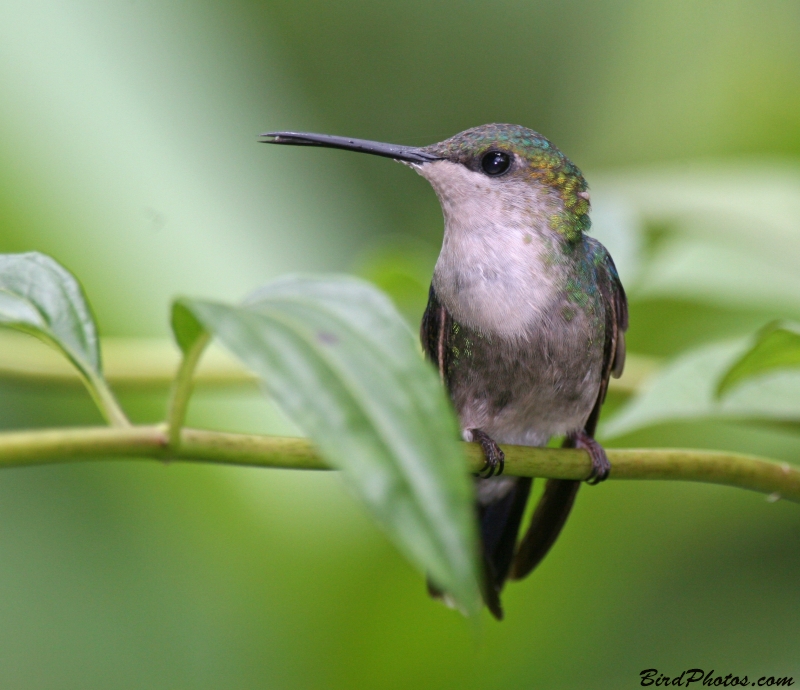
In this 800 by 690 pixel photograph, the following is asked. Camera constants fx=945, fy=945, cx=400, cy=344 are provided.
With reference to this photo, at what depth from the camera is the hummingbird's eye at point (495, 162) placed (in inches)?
67.3

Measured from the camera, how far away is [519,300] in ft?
5.26

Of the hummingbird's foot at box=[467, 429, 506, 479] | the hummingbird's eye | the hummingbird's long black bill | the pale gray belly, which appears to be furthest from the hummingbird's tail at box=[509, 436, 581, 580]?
the hummingbird's long black bill

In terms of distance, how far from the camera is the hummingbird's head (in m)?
1.65

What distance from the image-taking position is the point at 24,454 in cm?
94

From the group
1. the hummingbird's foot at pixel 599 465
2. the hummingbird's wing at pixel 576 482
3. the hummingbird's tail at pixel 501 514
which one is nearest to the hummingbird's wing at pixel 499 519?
the hummingbird's tail at pixel 501 514

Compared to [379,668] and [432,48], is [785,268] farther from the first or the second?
[432,48]

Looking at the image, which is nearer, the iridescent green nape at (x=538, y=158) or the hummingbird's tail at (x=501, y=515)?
the iridescent green nape at (x=538, y=158)

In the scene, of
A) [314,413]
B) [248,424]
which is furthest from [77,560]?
[314,413]

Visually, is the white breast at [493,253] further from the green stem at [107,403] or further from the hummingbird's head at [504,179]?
the green stem at [107,403]

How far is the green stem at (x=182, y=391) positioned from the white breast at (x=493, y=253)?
0.60 metres

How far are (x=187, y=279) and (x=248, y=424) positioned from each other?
63 centimetres

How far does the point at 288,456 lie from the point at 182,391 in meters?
0.15

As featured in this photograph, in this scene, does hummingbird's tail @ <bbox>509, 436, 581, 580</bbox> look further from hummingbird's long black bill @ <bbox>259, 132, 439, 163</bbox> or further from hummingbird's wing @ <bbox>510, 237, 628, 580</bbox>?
hummingbird's long black bill @ <bbox>259, 132, 439, 163</bbox>

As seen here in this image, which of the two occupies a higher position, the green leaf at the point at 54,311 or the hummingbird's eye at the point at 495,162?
the hummingbird's eye at the point at 495,162
